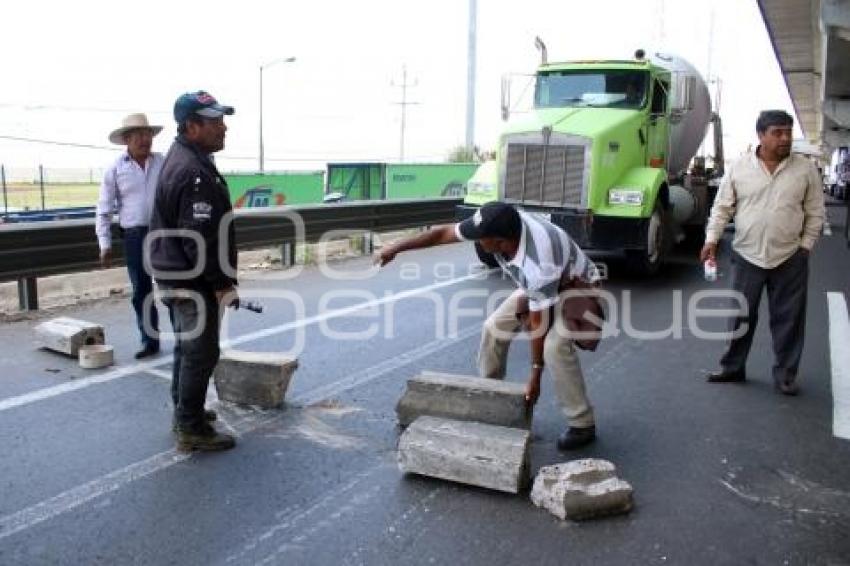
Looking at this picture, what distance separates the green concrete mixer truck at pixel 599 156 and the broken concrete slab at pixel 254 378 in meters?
5.74

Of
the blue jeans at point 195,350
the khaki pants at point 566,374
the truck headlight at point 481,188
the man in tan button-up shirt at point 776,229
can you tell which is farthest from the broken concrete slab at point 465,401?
the truck headlight at point 481,188

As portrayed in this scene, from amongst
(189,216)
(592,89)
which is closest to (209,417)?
(189,216)

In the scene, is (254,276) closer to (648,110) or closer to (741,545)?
(648,110)

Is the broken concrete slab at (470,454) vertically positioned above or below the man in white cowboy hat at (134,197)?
below

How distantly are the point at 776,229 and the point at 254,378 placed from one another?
3898 mm

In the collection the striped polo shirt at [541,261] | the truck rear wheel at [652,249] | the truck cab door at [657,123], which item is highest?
the truck cab door at [657,123]

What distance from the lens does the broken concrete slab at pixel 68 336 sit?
20.9 feet

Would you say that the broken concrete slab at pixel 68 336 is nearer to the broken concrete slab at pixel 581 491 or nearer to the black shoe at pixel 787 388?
the broken concrete slab at pixel 581 491

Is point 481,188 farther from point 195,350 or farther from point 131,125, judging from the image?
point 195,350

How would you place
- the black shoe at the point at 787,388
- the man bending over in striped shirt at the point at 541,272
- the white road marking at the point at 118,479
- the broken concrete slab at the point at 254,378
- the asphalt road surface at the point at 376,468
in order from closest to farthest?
1. the asphalt road surface at the point at 376,468
2. the white road marking at the point at 118,479
3. the man bending over in striped shirt at the point at 541,272
4. the broken concrete slab at the point at 254,378
5. the black shoe at the point at 787,388

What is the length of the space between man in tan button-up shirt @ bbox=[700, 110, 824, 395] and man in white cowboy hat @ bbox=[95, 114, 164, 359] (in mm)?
4475

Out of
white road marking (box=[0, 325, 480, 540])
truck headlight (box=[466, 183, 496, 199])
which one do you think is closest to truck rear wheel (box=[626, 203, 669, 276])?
truck headlight (box=[466, 183, 496, 199])

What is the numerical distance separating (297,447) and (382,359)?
2035 mm

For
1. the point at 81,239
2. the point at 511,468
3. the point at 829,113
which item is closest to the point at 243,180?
the point at 81,239
